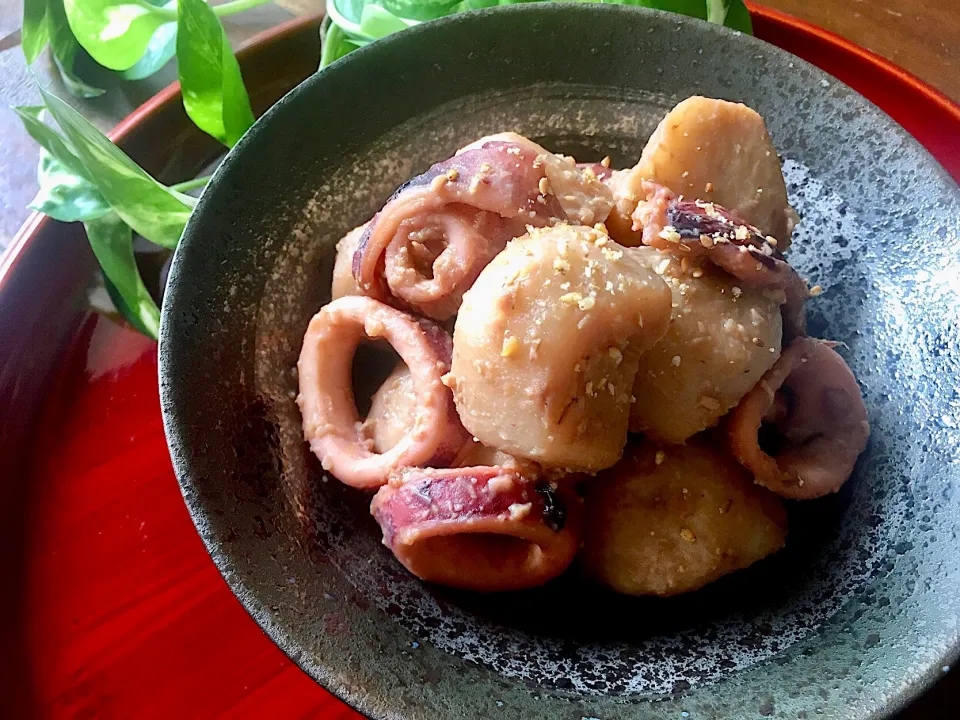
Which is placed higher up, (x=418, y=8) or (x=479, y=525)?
(x=418, y=8)

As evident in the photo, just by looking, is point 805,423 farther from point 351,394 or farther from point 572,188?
point 351,394

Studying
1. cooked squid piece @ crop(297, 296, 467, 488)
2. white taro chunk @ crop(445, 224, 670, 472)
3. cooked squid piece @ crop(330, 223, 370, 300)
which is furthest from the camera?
cooked squid piece @ crop(330, 223, 370, 300)

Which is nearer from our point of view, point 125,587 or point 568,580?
point 568,580

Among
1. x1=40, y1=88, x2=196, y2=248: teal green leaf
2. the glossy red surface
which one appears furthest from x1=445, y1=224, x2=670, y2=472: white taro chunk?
x1=40, y1=88, x2=196, y2=248: teal green leaf

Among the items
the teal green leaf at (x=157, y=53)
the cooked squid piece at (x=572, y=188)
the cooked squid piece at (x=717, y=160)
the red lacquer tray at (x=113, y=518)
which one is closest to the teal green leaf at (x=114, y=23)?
the teal green leaf at (x=157, y=53)

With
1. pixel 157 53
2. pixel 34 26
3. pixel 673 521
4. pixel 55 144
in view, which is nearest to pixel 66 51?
pixel 34 26

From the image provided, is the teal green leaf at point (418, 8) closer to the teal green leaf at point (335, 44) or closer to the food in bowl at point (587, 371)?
the teal green leaf at point (335, 44)

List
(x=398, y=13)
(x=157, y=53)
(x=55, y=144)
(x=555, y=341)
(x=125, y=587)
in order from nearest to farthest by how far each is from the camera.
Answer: (x=555, y=341), (x=125, y=587), (x=55, y=144), (x=398, y=13), (x=157, y=53)

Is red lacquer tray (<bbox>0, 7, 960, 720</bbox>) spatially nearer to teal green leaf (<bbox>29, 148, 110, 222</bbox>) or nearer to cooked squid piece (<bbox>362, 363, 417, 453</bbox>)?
teal green leaf (<bbox>29, 148, 110, 222</bbox>)
